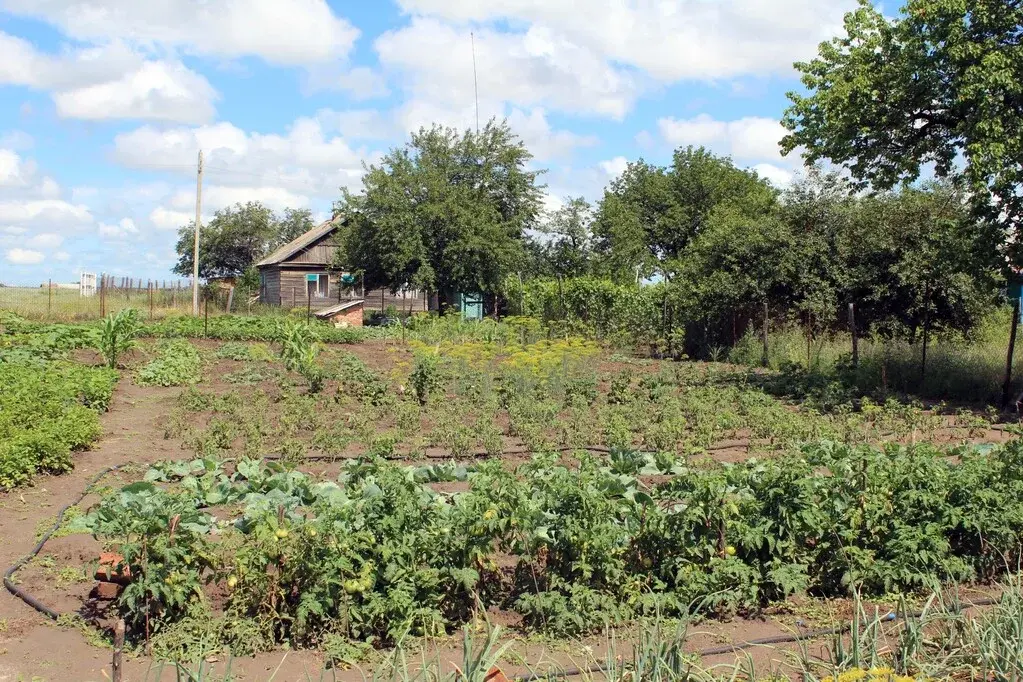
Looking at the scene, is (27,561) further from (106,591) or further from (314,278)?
(314,278)

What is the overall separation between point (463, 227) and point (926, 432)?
23006 mm

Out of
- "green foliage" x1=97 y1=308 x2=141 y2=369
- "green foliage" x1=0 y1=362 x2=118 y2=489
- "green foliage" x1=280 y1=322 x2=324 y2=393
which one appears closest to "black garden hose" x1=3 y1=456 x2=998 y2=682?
"green foliage" x1=0 y1=362 x2=118 y2=489

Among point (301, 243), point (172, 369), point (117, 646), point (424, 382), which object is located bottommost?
point (117, 646)

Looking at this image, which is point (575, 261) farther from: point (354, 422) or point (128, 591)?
point (128, 591)

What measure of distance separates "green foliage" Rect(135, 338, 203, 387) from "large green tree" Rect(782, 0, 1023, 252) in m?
11.0

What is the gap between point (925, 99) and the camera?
15.0 m

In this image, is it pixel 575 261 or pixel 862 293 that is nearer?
pixel 862 293

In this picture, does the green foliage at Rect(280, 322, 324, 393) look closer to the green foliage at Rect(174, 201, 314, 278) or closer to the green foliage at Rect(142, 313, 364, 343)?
the green foliage at Rect(142, 313, 364, 343)

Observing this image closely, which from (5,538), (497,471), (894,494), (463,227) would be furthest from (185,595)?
(463,227)

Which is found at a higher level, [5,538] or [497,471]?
[497,471]

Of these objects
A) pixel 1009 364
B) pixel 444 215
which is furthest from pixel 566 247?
pixel 1009 364

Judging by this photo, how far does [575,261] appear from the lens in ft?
133

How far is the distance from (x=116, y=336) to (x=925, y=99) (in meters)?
14.0

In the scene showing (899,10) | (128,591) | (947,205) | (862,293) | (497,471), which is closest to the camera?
(128,591)
